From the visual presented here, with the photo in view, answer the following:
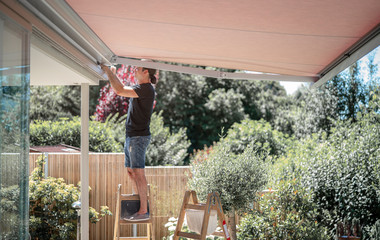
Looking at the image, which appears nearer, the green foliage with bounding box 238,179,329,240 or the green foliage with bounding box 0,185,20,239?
the green foliage with bounding box 0,185,20,239

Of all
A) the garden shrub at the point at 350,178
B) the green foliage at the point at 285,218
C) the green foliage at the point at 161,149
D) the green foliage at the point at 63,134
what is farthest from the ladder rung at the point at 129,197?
the green foliage at the point at 161,149

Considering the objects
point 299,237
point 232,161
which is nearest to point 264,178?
point 232,161

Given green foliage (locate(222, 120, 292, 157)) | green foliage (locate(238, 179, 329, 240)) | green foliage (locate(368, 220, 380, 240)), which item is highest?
green foliage (locate(222, 120, 292, 157))

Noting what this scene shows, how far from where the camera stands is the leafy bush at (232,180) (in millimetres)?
6473

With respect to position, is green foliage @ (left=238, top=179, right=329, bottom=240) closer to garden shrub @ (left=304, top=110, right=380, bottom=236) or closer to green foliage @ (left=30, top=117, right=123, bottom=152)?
garden shrub @ (left=304, top=110, right=380, bottom=236)

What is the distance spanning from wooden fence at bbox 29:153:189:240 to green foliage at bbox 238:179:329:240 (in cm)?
154

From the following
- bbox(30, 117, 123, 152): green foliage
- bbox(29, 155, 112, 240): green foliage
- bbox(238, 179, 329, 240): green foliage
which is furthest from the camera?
bbox(30, 117, 123, 152): green foliage

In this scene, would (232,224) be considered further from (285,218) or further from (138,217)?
(138,217)

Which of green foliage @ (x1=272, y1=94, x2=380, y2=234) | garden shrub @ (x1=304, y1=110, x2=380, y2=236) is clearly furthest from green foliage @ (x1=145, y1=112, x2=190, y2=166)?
garden shrub @ (x1=304, y1=110, x2=380, y2=236)

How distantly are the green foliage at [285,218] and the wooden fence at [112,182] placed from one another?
154cm

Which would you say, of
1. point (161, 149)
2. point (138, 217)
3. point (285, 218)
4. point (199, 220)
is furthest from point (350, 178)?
point (161, 149)

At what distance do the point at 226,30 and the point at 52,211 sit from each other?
4.47 metres

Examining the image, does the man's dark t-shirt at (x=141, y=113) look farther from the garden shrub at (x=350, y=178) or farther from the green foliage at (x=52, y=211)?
the garden shrub at (x=350, y=178)

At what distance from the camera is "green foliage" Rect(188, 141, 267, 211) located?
21.2ft
